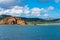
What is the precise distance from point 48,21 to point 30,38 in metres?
2.36

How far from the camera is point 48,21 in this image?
1302 cm

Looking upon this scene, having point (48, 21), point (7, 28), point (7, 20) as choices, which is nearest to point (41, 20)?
point (48, 21)

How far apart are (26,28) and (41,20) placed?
8.99 ft

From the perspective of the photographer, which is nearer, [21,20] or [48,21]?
[21,20]

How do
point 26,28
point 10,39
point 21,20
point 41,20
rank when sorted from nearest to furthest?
1. point 10,39
2. point 21,20
3. point 41,20
4. point 26,28

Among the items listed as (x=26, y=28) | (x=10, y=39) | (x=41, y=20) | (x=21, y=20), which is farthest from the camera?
(x=26, y=28)

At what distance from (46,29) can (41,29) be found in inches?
29.6

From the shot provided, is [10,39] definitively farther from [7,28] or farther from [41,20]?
[7,28]

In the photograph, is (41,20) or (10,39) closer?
(10,39)

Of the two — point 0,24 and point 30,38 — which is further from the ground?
point 0,24

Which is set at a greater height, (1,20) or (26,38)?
(1,20)

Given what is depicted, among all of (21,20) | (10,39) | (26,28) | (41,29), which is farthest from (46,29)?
(10,39)

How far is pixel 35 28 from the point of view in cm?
1580

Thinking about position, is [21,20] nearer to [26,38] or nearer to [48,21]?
[26,38]
